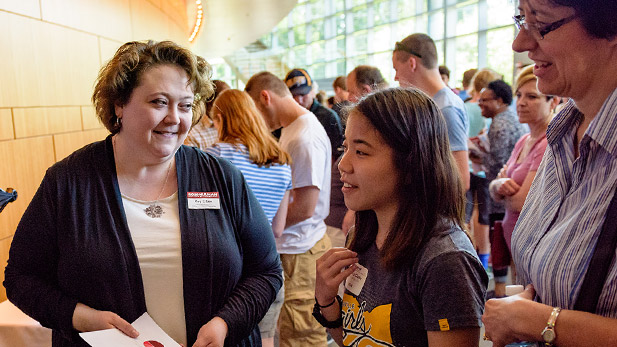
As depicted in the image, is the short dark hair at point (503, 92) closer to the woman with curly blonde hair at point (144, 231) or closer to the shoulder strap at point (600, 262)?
the woman with curly blonde hair at point (144, 231)

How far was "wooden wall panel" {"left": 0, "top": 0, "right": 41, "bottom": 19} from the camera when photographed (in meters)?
2.46

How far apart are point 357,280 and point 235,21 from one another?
12.7m

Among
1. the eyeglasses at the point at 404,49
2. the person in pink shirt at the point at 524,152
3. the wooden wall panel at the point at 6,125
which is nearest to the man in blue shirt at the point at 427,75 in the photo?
the eyeglasses at the point at 404,49

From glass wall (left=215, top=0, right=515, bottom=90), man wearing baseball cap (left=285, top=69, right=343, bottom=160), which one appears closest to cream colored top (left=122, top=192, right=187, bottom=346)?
man wearing baseball cap (left=285, top=69, right=343, bottom=160)

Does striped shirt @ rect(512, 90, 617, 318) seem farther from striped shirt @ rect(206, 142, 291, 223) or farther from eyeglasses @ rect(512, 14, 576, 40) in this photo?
striped shirt @ rect(206, 142, 291, 223)

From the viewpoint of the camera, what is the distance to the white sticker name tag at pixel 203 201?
5.12ft

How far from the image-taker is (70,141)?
3131 millimetres

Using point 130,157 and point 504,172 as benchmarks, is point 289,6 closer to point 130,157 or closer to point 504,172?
point 504,172

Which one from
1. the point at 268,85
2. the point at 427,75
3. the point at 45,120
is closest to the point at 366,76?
the point at 427,75

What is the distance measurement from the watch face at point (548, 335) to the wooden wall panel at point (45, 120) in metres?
2.56

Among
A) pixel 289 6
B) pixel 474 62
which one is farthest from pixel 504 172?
pixel 289 6

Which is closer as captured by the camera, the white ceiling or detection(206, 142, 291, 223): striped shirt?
detection(206, 142, 291, 223): striped shirt

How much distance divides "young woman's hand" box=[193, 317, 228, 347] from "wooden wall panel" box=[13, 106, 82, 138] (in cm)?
172

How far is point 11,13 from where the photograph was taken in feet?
8.21
